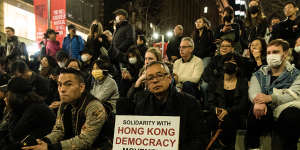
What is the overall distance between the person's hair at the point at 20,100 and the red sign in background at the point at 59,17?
757 cm

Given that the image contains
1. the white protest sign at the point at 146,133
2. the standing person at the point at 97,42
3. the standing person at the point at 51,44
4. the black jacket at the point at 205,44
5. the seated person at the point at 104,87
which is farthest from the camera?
the standing person at the point at 51,44

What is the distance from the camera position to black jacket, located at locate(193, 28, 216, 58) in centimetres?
696

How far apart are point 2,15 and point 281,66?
14126 mm

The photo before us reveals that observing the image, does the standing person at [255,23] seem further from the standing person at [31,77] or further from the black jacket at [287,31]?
the standing person at [31,77]

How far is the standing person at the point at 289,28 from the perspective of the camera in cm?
662

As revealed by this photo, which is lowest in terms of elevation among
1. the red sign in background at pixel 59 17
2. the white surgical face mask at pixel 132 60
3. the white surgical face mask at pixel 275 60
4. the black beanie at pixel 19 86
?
the black beanie at pixel 19 86

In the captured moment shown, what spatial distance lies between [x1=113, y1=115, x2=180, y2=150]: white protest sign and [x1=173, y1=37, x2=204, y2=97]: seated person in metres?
2.75

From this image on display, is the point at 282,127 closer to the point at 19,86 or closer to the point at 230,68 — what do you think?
the point at 230,68

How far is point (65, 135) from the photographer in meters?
3.35

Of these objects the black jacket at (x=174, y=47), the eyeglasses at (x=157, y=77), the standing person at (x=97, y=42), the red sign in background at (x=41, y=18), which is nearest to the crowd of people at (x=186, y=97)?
the eyeglasses at (x=157, y=77)

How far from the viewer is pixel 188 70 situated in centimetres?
566

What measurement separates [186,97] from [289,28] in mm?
4984

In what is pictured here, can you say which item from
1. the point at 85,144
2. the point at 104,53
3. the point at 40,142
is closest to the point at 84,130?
the point at 85,144

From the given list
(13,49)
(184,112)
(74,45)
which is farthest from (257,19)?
(13,49)
